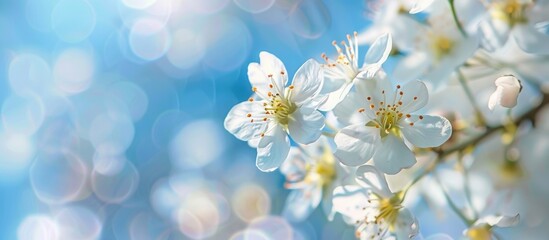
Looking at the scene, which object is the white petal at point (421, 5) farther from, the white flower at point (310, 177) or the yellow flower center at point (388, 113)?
the white flower at point (310, 177)

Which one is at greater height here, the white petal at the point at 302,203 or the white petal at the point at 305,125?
the white petal at the point at 305,125

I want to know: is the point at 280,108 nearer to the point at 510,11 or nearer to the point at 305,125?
the point at 305,125

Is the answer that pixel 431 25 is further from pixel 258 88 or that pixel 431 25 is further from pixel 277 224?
pixel 277 224

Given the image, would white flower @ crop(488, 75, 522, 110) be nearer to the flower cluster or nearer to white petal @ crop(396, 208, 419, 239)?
the flower cluster

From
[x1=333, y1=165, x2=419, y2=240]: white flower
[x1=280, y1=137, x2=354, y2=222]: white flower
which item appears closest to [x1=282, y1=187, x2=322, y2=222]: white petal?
[x1=280, y1=137, x2=354, y2=222]: white flower

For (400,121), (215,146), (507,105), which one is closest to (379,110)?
(400,121)

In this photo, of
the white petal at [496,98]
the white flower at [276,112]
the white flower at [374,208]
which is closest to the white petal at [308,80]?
the white flower at [276,112]

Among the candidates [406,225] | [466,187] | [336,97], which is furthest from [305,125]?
[466,187]
